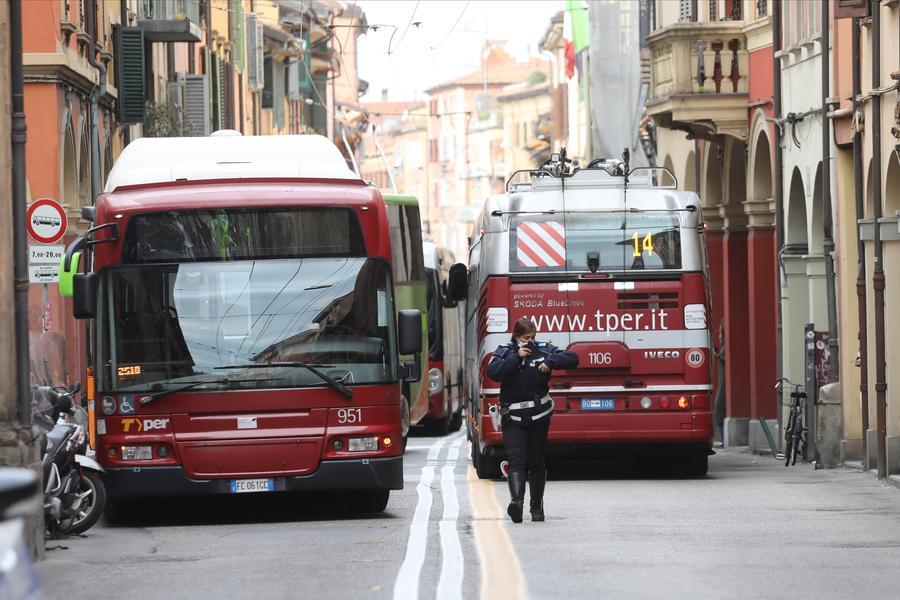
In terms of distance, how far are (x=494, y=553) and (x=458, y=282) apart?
481 inches

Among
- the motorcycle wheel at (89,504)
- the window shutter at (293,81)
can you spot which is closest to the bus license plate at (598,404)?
the motorcycle wheel at (89,504)

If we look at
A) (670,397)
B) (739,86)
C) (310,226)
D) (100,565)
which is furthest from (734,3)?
(100,565)

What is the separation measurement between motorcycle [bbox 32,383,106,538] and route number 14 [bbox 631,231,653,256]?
7.39 meters

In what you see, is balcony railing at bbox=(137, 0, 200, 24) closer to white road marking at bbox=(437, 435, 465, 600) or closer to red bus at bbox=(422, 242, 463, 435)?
red bus at bbox=(422, 242, 463, 435)

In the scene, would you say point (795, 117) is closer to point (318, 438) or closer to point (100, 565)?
point (318, 438)

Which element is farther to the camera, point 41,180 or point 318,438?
point 41,180

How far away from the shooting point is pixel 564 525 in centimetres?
1515

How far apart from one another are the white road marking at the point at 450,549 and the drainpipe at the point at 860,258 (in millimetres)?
4897

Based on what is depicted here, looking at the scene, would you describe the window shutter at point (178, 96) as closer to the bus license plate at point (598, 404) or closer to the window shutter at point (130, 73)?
the window shutter at point (130, 73)

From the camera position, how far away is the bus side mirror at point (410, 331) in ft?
51.7

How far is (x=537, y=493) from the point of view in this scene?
15469mm

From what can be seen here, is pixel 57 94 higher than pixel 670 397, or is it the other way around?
pixel 57 94

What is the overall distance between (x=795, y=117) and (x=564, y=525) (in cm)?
1425

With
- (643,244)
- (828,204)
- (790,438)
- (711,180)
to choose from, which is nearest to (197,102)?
(711,180)
